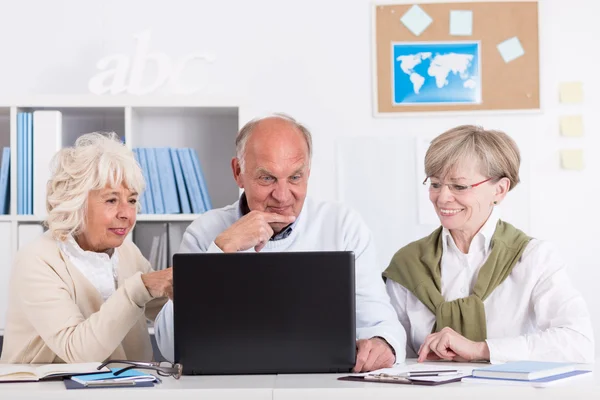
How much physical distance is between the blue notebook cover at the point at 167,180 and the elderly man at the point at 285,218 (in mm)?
857

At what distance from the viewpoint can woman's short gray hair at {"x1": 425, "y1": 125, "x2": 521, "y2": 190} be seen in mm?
2285

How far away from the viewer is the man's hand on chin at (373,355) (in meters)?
1.86

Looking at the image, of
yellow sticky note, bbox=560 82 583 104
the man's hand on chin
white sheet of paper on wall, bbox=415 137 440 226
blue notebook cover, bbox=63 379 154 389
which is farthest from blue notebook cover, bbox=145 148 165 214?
yellow sticky note, bbox=560 82 583 104

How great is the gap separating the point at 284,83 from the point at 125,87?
0.68m

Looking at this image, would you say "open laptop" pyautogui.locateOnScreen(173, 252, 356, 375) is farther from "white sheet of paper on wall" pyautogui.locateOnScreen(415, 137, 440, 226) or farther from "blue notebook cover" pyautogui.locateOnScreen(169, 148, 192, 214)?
"white sheet of paper on wall" pyautogui.locateOnScreen(415, 137, 440, 226)

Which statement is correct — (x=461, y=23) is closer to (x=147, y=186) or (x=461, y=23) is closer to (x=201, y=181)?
(x=201, y=181)

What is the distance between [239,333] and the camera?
174 cm

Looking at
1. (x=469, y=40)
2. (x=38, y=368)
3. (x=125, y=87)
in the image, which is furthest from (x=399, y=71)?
(x=38, y=368)

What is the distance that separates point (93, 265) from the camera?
226 cm

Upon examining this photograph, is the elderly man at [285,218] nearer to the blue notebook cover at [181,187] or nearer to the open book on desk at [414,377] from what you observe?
the open book on desk at [414,377]

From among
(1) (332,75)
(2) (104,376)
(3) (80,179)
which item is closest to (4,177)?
(3) (80,179)

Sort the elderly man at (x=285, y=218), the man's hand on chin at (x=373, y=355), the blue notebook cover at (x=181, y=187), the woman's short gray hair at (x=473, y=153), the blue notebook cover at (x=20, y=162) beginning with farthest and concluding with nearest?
the blue notebook cover at (x=181, y=187) → the blue notebook cover at (x=20, y=162) → the woman's short gray hair at (x=473, y=153) → the elderly man at (x=285, y=218) → the man's hand on chin at (x=373, y=355)

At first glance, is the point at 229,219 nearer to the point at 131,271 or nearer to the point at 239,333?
the point at 131,271

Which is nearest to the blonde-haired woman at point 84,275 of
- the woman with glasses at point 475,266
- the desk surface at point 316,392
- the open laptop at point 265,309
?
the open laptop at point 265,309
